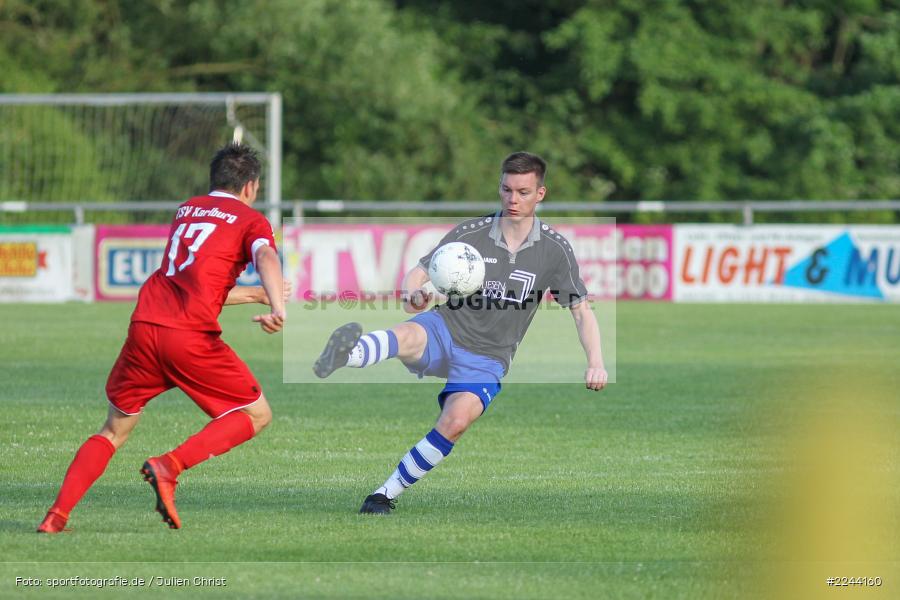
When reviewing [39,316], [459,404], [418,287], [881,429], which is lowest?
[39,316]

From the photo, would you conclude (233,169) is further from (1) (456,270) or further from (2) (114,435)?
(2) (114,435)

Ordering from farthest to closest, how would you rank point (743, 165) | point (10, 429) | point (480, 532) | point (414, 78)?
point (743, 165)
point (414, 78)
point (10, 429)
point (480, 532)

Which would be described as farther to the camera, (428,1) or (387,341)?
(428,1)

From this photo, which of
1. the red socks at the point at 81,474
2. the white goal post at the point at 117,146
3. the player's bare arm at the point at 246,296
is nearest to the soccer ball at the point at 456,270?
the player's bare arm at the point at 246,296

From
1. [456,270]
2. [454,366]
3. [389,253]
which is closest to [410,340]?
[454,366]

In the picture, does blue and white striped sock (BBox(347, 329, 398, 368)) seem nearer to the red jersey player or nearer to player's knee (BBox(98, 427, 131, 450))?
the red jersey player

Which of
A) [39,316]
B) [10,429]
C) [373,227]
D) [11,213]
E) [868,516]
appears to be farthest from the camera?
[11,213]

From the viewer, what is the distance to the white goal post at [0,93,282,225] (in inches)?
1120

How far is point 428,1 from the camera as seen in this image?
36.7 m

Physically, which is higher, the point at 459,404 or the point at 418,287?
the point at 418,287

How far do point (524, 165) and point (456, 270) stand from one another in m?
0.63

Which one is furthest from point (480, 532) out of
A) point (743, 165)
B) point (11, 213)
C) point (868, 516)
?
point (743, 165)

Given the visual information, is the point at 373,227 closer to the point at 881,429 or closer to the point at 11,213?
the point at 11,213

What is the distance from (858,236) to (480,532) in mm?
17805
